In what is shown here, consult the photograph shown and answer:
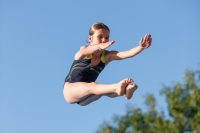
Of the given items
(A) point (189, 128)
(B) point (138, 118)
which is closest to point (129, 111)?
(B) point (138, 118)

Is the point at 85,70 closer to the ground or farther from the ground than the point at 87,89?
farther from the ground

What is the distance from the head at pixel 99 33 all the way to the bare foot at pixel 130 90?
1.36m

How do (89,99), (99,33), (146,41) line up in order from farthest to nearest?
(89,99)
(99,33)
(146,41)

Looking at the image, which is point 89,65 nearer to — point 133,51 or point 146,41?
point 133,51

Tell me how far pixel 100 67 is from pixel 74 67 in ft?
1.52

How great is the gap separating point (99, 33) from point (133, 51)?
783 millimetres

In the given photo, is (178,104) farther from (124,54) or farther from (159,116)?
(124,54)

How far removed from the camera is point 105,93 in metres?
7.60

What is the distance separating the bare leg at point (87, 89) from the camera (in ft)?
23.8

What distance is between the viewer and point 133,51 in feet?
26.2

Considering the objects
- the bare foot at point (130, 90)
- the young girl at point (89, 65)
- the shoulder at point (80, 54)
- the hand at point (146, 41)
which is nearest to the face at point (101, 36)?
the young girl at point (89, 65)

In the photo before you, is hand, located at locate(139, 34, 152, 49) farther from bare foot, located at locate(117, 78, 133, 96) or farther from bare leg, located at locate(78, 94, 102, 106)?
bare leg, located at locate(78, 94, 102, 106)

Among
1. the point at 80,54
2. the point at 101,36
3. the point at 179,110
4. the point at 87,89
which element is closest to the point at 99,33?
the point at 101,36

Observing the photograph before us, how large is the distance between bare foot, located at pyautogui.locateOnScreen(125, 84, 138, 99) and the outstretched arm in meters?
0.73
